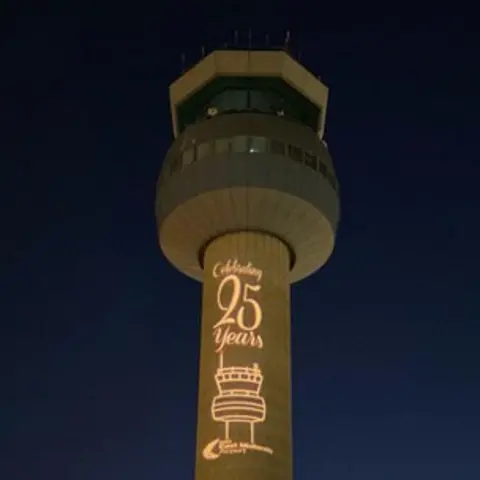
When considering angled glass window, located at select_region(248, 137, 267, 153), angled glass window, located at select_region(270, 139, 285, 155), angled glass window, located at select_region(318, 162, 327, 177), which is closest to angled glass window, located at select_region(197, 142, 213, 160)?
angled glass window, located at select_region(248, 137, 267, 153)

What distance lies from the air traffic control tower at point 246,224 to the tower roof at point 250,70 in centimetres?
6

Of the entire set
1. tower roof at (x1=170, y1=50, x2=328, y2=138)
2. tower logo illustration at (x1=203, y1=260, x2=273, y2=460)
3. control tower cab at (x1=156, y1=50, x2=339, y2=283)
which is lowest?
tower logo illustration at (x1=203, y1=260, x2=273, y2=460)

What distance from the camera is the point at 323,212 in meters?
49.2

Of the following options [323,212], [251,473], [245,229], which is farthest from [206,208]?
[251,473]

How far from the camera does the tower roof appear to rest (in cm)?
5106

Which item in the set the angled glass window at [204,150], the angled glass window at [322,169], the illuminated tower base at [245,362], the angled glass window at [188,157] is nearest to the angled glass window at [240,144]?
the angled glass window at [204,150]

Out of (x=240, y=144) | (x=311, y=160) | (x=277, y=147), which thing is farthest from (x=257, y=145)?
(x=311, y=160)

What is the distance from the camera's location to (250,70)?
51.2 m

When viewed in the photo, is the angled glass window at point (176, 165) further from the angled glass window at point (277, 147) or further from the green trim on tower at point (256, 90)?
the angled glass window at point (277, 147)

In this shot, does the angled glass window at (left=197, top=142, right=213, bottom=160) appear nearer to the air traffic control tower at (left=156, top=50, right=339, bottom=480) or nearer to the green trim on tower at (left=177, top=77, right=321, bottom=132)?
the air traffic control tower at (left=156, top=50, right=339, bottom=480)

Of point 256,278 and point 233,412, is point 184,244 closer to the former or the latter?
point 256,278

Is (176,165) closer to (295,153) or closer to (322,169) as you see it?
(295,153)

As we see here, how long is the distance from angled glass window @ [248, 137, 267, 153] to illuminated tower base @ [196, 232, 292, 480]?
444 centimetres

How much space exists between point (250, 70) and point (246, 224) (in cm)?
922
